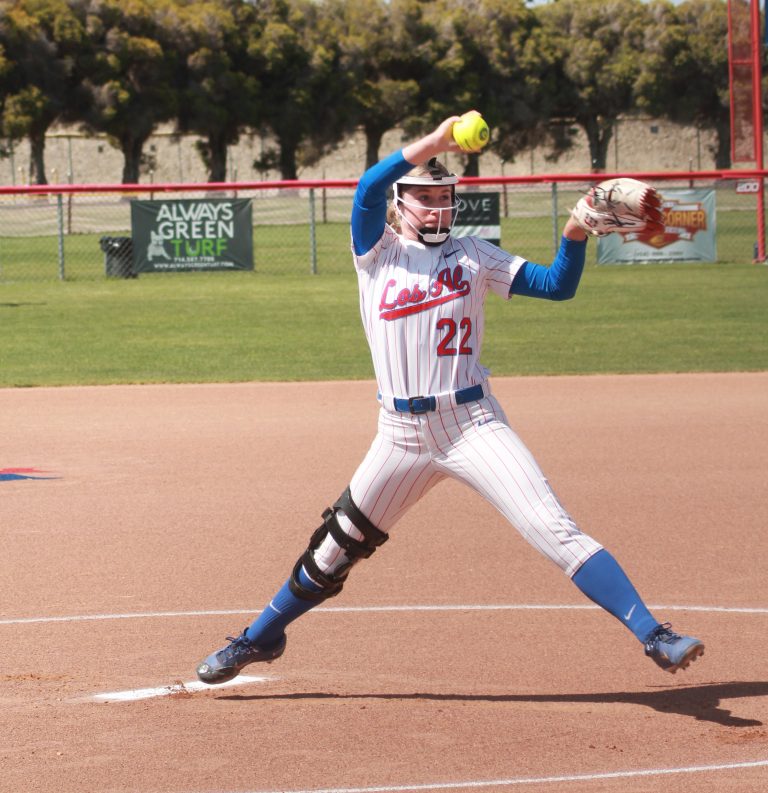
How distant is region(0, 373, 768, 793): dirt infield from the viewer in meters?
4.59

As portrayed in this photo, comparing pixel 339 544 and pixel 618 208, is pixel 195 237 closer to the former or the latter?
pixel 339 544

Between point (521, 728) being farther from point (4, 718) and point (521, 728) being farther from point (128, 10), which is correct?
point (128, 10)

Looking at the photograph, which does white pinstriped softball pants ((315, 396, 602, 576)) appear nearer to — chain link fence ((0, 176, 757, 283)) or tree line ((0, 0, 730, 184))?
chain link fence ((0, 176, 757, 283))

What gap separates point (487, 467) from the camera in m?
4.99

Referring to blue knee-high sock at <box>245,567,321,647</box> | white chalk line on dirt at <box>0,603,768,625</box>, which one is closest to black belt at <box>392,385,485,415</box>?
blue knee-high sock at <box>245,567,321,647</box>

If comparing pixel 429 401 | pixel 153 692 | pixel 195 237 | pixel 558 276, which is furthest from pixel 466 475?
pixel 195 237

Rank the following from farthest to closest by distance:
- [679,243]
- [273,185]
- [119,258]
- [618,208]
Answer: [679,243]
[119,258]
[273,185]
[618,208]

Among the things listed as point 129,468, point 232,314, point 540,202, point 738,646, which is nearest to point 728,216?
point 540,202

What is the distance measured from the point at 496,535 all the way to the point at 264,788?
12.5ft

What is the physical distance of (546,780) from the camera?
172 inches

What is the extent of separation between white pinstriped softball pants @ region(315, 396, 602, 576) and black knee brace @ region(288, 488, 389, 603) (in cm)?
2

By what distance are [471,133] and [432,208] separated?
493 millimetres

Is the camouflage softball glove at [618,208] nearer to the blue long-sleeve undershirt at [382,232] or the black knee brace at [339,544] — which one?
the blue long-sleeve undershirt at [382,232]

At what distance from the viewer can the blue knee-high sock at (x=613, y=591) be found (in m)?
4.80
